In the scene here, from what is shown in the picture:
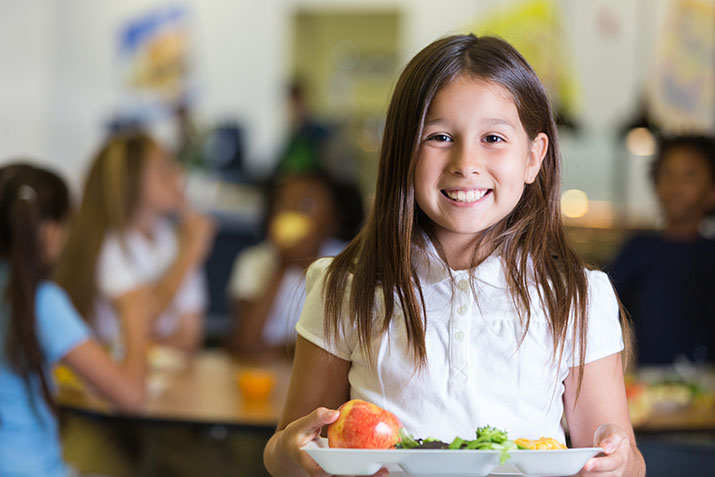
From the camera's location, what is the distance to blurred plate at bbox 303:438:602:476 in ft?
3.37

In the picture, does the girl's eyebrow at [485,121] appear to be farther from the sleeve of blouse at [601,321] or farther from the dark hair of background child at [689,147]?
the dark hair of background child at [689,147]

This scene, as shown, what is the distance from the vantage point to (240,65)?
8578 millimetres

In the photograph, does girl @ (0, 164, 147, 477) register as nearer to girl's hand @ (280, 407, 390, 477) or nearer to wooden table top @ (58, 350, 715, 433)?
wooden table top @ (58, 350, 715, 433)

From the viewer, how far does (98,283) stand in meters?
3.00

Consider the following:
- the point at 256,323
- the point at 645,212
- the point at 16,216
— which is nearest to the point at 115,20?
the point at 645,212

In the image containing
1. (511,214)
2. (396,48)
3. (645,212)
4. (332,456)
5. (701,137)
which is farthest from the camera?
(396,48)

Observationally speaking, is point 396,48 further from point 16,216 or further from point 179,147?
point 16,216

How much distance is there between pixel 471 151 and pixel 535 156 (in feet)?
0.49

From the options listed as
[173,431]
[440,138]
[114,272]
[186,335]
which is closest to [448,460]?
[440,138]

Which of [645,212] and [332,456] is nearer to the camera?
[332,456]

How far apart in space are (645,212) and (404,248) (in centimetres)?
499

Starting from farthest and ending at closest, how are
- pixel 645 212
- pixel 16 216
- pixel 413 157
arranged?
pixel 645 212, pixel 16 216, pixel 413 157

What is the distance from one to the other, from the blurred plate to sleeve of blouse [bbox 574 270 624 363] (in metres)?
0.20

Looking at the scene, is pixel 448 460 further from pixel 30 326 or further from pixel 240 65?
pixel 240 65
